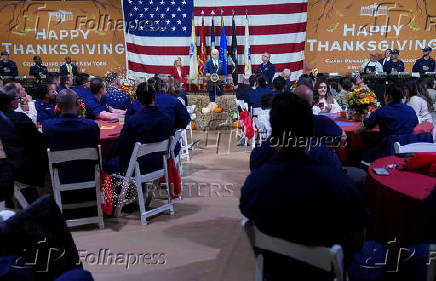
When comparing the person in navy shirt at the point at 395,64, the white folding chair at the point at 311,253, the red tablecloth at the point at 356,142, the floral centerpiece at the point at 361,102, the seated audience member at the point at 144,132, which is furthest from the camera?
the person in navy shirt at the point at 395,64

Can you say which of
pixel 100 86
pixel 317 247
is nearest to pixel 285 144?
pixel 317 247

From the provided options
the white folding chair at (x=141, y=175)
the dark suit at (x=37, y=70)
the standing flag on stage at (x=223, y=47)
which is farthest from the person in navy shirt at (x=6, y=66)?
the white folding chair at (x=141, y=175)

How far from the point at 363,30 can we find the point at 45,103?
8.58m

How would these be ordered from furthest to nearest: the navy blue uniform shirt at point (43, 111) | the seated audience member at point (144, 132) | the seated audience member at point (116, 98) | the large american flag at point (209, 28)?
1. the large american flag at point (209, 28)
2. the seated audience member at point (116, 98)
3. the navy blue uniform shirt at point (43, 111)
4. the seated audience member at point (144, 132)

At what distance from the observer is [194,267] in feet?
→ 10.5

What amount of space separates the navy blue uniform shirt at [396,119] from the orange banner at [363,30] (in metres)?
7.22

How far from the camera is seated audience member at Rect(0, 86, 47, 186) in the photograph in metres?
3.60

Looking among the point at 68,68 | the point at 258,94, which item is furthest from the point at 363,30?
the point at 68,68

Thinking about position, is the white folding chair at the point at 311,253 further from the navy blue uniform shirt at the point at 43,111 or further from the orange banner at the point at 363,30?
the orange banner at the point at 363,30

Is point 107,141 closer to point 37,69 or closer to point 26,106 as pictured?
point 26,106

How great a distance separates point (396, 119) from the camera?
4121 mm

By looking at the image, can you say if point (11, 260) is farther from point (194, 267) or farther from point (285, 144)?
point (194, 267)

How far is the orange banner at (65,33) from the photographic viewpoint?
38.3ft

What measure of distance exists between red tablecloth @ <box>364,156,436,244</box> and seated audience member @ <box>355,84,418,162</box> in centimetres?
155
